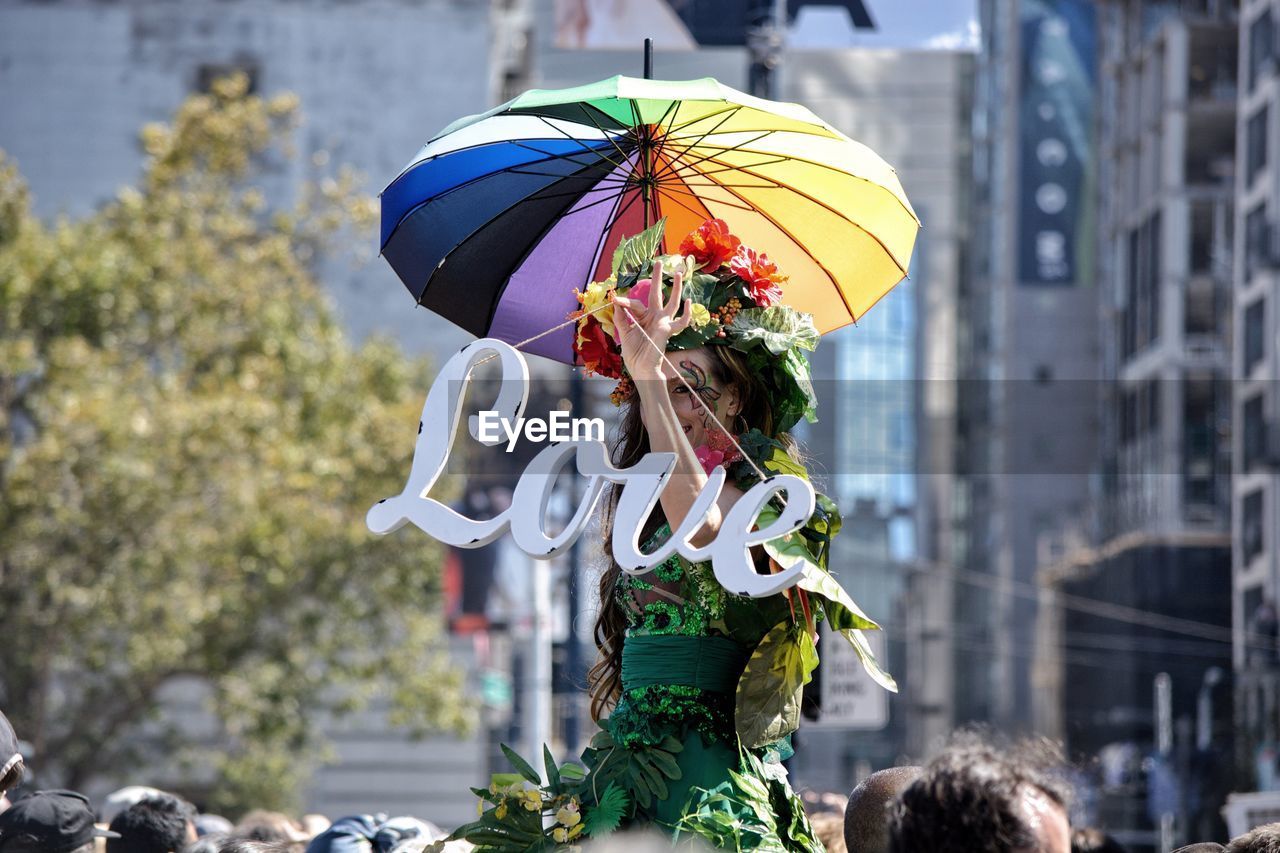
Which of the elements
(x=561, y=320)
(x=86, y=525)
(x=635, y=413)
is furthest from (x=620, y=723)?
(x=86, y=525)

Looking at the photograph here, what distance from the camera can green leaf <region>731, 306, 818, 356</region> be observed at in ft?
15.2

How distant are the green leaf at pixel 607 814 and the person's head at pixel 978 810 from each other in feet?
4.12

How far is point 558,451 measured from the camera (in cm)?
436

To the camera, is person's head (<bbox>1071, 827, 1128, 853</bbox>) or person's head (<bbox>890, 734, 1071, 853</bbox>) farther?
person's head (<bbox>1071, 827, 1128, 853</bbox>)

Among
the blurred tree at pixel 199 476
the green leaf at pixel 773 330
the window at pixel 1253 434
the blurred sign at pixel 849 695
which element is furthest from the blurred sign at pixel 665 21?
the window at pixel 1253 434

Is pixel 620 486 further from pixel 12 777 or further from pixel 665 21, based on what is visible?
pixel 665 21

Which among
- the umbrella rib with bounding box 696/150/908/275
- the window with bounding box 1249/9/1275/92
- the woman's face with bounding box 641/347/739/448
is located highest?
the window with bounding box 1249/9/1275/92

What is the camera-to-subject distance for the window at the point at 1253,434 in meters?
38.4

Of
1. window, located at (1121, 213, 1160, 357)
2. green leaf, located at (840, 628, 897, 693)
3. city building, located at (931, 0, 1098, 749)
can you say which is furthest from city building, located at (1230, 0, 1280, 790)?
green leaf, located at (840, 628, 897, 693)

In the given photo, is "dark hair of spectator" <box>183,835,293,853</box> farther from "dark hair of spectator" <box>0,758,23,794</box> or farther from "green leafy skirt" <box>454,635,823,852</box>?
"green leafy skirt" <box>454,635,823,852</box>

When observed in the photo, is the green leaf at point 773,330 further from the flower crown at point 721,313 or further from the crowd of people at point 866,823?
the crowd of people at point 866,823

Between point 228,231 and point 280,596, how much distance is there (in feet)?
14.4

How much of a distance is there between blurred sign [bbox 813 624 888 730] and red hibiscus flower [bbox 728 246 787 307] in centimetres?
667

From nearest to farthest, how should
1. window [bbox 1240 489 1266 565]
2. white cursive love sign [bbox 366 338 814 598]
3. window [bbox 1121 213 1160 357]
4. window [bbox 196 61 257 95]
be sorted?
white cursive love sign [bbox 366 338 814 598] < window [bbox 196 61 257 95] < window [bbox 1240 489 1266 565] < window [bbox 1121 213 1160 357]
